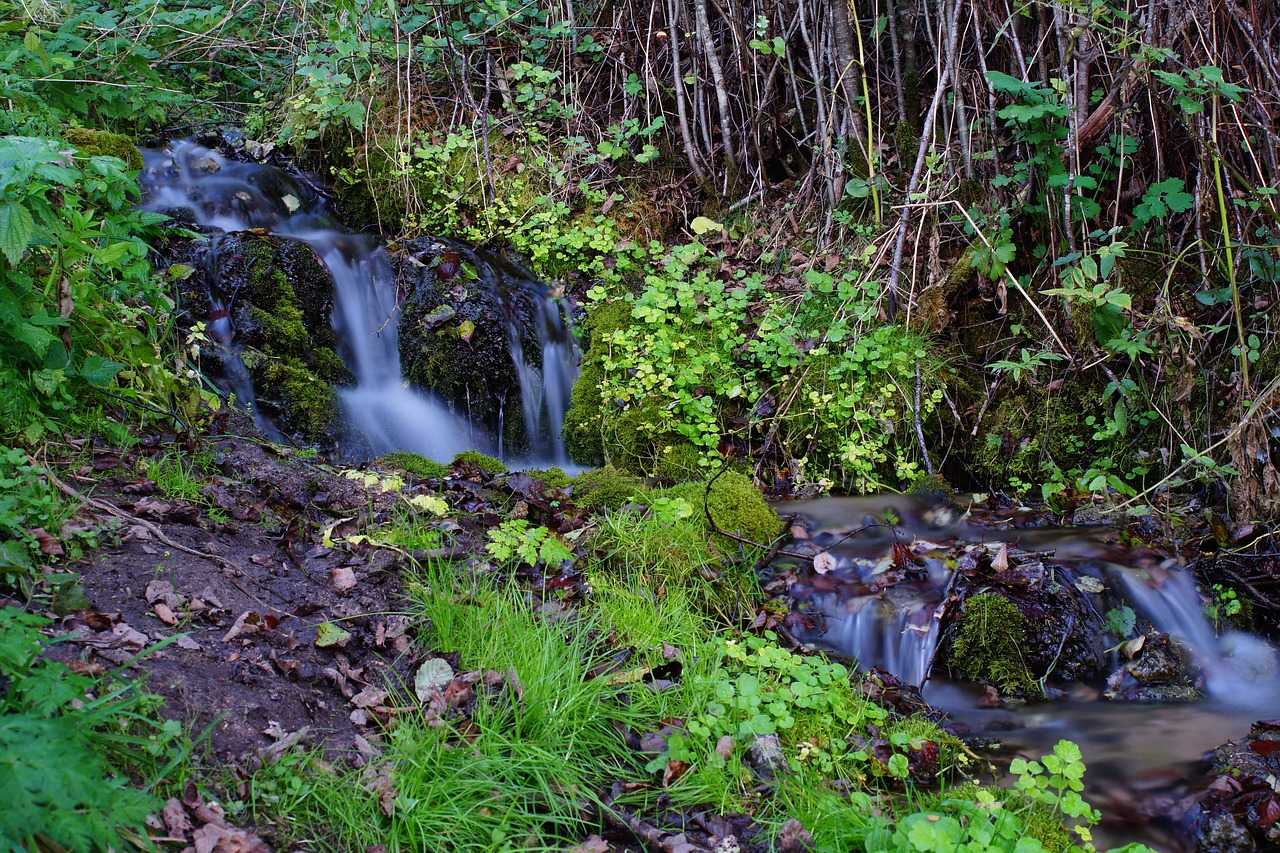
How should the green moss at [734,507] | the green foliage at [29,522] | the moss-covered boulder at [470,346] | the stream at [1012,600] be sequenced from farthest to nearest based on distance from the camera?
the moss-covered boulder at [470,346] < the green moss at [734,507] < the stream at [1012,600] < the green foliage at [29,522]

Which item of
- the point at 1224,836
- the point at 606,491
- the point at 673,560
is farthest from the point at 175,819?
the point at 1224,836

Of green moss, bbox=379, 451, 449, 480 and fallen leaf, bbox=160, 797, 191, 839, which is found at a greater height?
green moss, bbox=379, 451, 449, 480

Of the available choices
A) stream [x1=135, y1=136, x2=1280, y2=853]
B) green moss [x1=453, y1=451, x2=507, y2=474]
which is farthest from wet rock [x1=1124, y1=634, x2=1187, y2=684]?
green moss [x1=453, y1=451, x2=507, y2=474]

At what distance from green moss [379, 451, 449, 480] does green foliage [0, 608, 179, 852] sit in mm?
2536

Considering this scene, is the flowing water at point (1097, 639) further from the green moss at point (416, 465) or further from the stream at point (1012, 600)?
the green moss at point (416, 465)

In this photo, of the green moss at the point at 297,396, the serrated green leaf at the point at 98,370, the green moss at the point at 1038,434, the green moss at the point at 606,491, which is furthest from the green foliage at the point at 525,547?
the green moss at the point at 1038,434

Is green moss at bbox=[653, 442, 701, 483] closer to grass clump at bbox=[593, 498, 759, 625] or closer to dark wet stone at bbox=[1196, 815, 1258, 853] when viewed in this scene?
grass clump at bbox=[593, 498, 759, 625]

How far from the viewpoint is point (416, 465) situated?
14.5 ft

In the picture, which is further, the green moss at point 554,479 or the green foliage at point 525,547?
the green moss at point 554,479

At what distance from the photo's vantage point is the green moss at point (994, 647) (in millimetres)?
3279

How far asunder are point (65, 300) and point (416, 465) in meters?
1.82

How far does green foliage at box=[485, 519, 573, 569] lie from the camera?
127 inches

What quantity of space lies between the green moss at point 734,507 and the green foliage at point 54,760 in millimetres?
2501

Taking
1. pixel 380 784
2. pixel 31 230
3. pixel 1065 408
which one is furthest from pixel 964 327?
pixel 31 230
